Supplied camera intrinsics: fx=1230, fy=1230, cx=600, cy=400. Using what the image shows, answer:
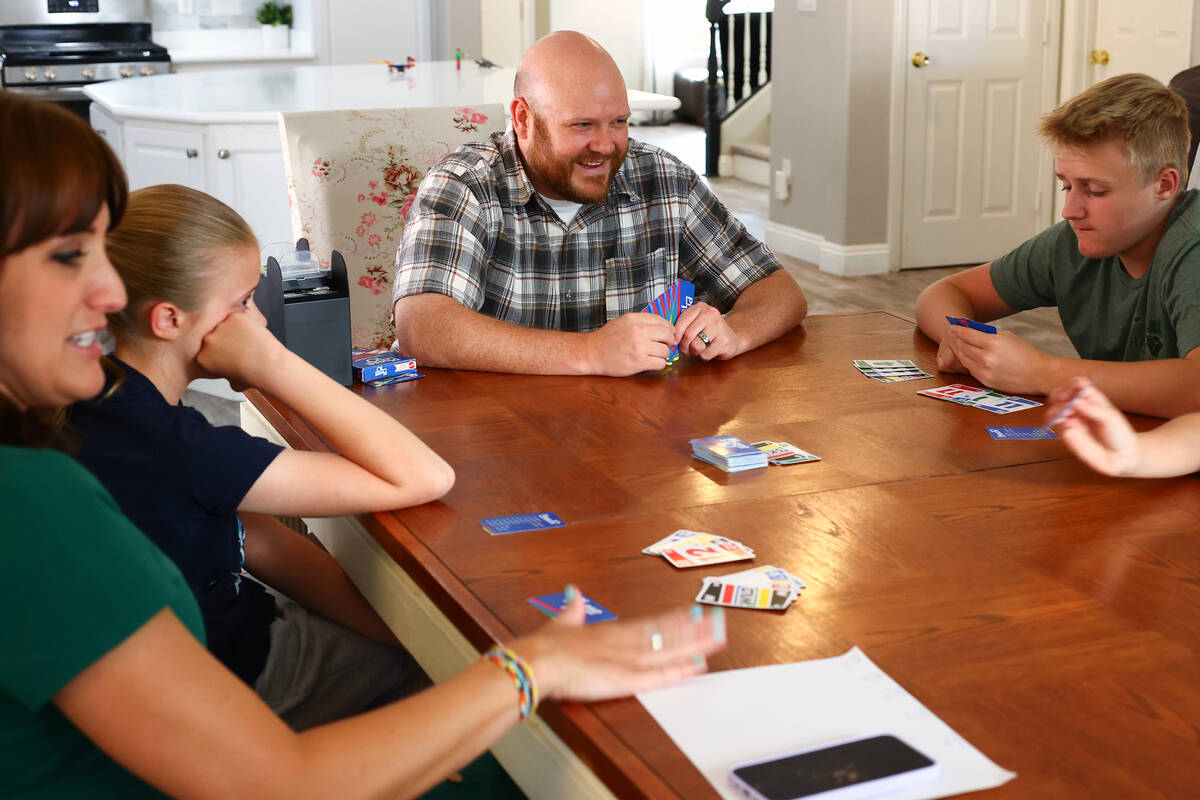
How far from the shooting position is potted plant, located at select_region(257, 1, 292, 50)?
764cm

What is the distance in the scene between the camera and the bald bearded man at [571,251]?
199cm

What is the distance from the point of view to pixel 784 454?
156cm

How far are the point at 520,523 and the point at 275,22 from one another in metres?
7.04

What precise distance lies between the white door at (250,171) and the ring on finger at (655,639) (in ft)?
10.1

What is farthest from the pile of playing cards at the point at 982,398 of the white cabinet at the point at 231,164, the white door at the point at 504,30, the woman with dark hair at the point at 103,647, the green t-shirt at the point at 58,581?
the white door at the point at 504,30

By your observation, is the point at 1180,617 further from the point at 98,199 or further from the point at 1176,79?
the point at 1176,79

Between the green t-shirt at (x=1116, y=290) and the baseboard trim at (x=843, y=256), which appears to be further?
the baseboard trim at (x=843, y=256)

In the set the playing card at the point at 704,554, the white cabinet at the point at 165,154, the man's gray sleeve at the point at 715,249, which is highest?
the white cabinet at the point at 165,154

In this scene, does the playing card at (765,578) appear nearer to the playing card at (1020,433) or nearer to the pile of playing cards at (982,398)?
the playing card at (1020,433)

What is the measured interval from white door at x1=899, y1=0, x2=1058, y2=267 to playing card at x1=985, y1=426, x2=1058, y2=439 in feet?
15.0

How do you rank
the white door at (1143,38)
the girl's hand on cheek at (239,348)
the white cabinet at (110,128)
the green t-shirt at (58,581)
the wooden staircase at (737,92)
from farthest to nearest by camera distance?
the wooden staircase at (737,92), the white door at (1143,38), the white cabinet at (110,128), the girl's hand on cheek at (239,348), the green t-shirt at (58,581)

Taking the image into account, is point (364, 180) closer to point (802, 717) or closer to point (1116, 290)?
point (1116, 290)

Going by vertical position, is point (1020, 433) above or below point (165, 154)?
below

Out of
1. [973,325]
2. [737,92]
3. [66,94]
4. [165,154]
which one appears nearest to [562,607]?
[973,325]
